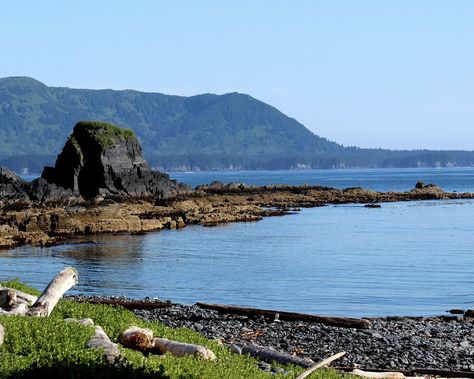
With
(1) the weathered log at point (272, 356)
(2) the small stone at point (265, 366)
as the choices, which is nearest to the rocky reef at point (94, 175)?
(1) the weathered log at point (272, 356)

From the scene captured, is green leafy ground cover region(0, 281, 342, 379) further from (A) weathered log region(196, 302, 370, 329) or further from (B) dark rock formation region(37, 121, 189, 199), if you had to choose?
(B) dark rock formation region(37, 121, 189, 199)

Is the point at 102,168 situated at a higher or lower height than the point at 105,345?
higher

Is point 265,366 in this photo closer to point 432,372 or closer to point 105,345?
point 105,345

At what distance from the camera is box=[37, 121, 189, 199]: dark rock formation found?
98.2 metres

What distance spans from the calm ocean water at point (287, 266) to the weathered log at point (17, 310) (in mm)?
12512

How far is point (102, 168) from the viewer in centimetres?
9862

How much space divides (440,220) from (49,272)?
45646 mm

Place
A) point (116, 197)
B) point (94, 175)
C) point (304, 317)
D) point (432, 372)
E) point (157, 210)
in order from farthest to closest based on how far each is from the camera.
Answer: point (94, 175)
point (116, 197)
point (157, 210)
point (304, 317)
point (432, 372)

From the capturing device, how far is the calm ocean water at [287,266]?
32438mm

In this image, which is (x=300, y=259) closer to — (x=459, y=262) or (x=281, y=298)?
(x=459, y=262)

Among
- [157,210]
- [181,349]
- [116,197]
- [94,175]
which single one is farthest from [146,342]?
[94,175]

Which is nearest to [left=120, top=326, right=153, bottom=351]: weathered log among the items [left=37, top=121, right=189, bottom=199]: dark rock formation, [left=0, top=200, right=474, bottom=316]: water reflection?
[left=0, top=200, right=474, bottom=316]: water reflection

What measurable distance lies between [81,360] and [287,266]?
30.0 meters

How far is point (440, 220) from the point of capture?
79000 millimetres
